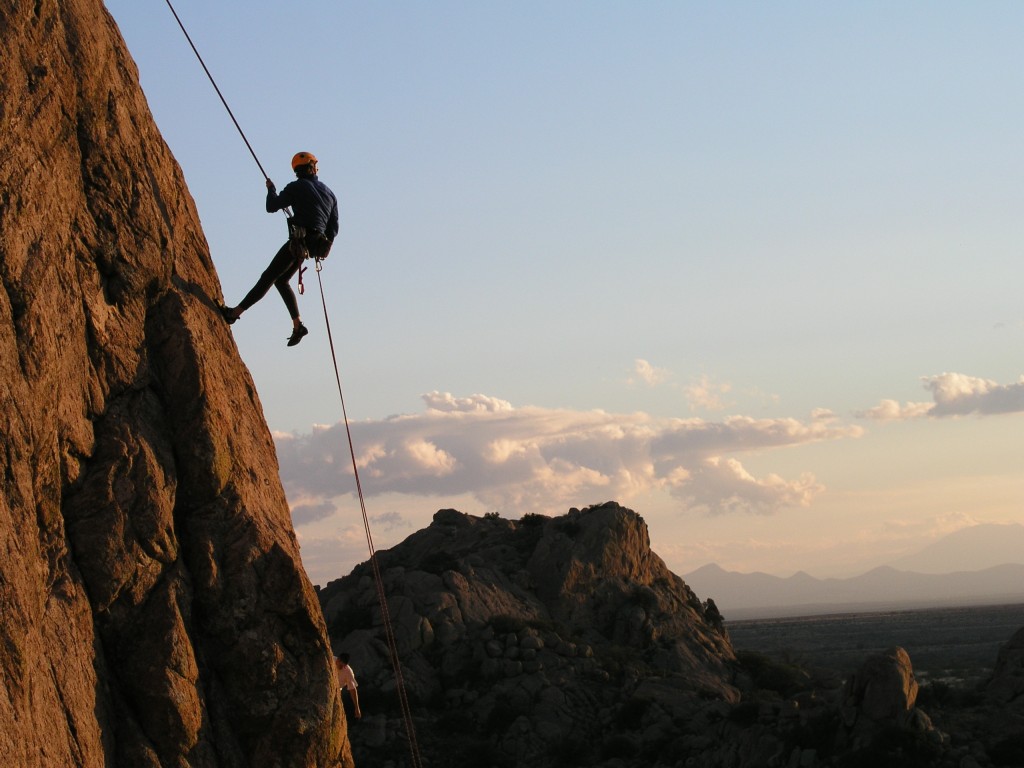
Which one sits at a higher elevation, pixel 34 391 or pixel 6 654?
pixel 34 391

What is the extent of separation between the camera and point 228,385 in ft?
42.8

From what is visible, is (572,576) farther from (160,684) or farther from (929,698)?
(160,684)

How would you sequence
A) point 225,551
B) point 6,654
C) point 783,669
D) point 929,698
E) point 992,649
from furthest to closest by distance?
point 992,649 < point 783,669 < point 929,698 < point 225,551 < point 6,654

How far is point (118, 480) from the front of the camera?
1071cm

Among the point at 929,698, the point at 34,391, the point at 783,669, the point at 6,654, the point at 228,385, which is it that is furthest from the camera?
the point at 783,669

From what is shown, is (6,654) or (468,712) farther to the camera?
(468,712)

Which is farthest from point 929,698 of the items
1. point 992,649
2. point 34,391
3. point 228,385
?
point 992,649

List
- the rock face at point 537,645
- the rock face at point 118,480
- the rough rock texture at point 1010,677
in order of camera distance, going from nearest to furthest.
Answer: the rock face at point 118,480 < the rough rock texture at point 1010,677 < the rock face at point 537,645

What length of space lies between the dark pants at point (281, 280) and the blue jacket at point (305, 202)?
1.54 feet

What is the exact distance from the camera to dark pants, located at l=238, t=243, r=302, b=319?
1434cm

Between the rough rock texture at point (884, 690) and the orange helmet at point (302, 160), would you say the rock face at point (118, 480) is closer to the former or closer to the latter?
the orange helmet at point (302, 160)

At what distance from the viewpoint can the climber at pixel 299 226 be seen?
1495 centimetres

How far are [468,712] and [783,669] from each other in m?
13.7

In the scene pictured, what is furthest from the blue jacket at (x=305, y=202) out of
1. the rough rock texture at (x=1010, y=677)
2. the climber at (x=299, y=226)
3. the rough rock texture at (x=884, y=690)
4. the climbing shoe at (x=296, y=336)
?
the rough rock texture at (x=1010, y=677)
